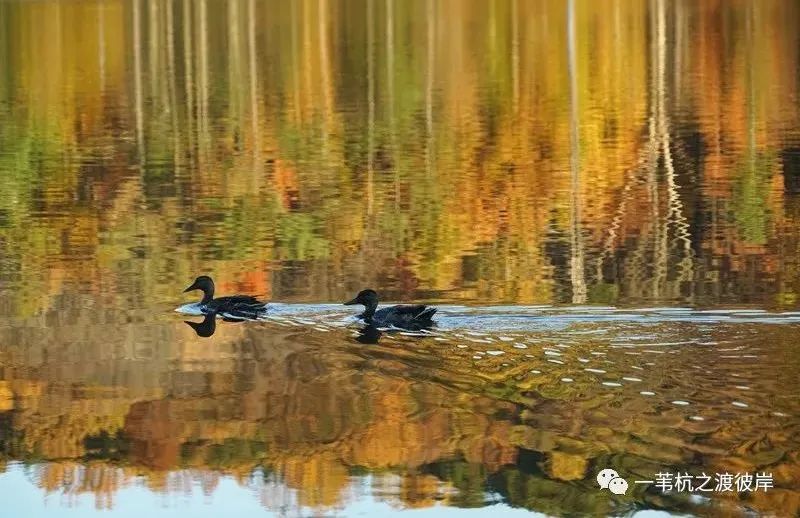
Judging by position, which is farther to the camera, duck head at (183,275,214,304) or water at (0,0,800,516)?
duck head at (183,275,214,304)

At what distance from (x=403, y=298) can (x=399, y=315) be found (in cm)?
230

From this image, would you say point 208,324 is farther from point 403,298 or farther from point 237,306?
point 403,298

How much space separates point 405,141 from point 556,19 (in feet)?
143

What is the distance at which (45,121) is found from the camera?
39062 mm

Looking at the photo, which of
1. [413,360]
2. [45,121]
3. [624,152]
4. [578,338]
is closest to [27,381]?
[413,360]

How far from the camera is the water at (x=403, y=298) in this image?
12.5 m

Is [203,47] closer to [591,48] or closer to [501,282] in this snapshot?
[591,48]

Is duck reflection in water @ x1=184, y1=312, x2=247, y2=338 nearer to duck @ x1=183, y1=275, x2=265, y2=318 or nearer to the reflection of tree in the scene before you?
duck @ x1=183, y1=275, x2=265, y2=318

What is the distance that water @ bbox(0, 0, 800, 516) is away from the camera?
12.5 meters

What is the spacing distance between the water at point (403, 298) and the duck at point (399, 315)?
0.25 metres

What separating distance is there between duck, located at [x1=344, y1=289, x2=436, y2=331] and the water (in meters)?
0.25

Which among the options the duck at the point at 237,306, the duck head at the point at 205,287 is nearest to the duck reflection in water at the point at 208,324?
the duck at the point at 237,306

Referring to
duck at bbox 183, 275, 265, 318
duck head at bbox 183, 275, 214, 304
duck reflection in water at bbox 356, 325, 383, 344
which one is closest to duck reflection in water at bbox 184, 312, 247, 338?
duck at bbox 183, 275, 265, 318

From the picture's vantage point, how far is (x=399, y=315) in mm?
16078
